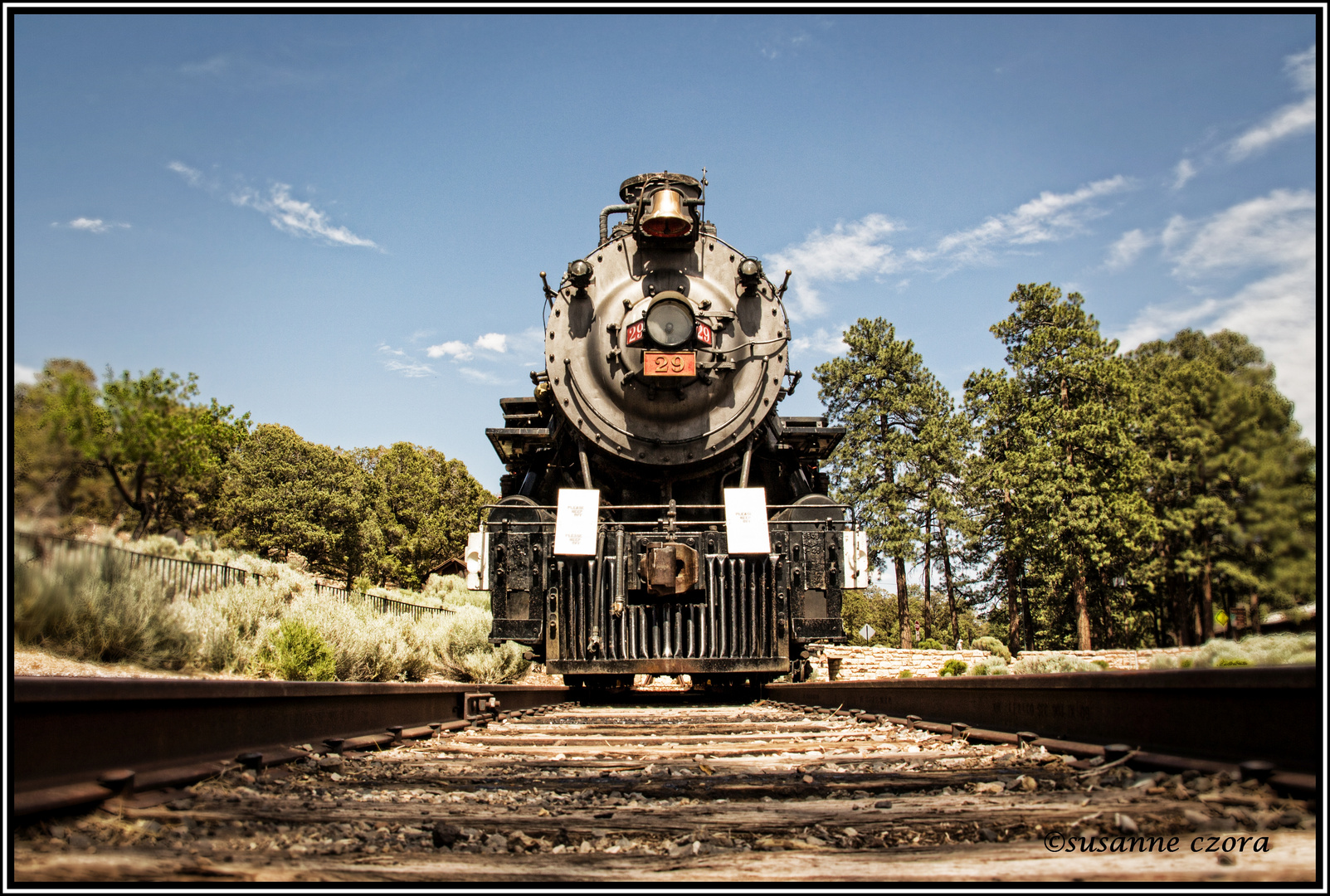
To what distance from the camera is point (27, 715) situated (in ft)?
6.08

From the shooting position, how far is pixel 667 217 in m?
6.78

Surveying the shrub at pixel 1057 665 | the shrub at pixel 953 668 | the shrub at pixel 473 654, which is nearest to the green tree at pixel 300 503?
the shrub at pixel 1057 665

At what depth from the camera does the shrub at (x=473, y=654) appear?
11164 millimetres

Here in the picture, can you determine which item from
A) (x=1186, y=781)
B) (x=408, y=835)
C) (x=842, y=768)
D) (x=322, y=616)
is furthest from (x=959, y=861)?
(x=322, y=616)

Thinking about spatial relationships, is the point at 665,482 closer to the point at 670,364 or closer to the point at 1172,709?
the point at 670,364

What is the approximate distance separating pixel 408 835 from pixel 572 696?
5.79m

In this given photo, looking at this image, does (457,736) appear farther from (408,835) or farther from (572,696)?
(572,696)

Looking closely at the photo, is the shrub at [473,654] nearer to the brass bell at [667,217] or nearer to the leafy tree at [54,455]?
the brass bell at [667,217]

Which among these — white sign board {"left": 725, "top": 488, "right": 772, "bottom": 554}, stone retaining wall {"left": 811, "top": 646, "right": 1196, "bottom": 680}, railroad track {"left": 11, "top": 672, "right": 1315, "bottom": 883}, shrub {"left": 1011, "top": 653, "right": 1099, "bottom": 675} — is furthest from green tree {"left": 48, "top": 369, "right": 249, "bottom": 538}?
stone retaining wall {"left": 811, "top": 646, "right": 1196, "bottom": 680}

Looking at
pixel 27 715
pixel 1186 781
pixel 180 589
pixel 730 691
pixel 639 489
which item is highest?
pixel 639 489

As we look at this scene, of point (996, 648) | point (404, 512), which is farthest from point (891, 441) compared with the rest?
point (404, 512)

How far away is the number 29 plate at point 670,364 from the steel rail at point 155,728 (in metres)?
3.10

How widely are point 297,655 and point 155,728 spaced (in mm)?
2478

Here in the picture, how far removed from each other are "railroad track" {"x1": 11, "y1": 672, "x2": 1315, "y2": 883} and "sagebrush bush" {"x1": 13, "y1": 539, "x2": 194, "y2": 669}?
35cm
